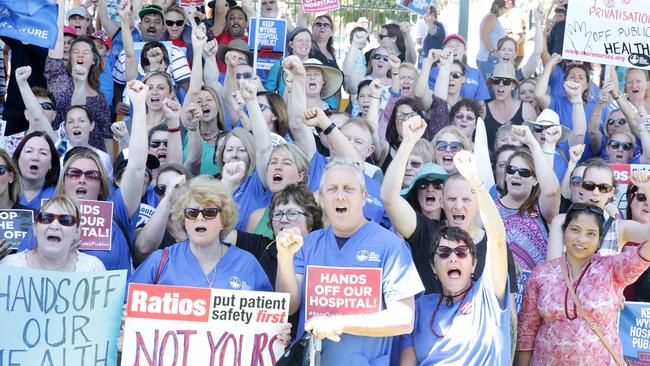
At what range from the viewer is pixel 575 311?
575 centimetres

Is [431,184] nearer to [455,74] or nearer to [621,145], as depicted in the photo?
[621,145]

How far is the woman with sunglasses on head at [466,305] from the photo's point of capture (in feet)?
17.3

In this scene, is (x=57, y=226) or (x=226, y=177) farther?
(x=226, y=177)

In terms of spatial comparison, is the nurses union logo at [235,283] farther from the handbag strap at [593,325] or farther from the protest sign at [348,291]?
the handbag strap at [593,325]

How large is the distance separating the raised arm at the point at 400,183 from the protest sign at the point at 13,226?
194 centimetres

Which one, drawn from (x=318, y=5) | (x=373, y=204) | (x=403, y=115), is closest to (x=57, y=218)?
(x=373, y=204)

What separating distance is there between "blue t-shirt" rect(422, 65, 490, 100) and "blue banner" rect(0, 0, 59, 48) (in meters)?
3.80

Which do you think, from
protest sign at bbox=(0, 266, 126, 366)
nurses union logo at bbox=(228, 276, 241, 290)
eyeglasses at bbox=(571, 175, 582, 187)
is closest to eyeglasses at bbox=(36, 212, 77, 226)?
protest sign at bbox=(0, 266, 126, 366)

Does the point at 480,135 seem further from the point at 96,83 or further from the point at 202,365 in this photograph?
the point at 96,83

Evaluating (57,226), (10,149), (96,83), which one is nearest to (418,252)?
(57,226)

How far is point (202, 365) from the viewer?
17.3 ft

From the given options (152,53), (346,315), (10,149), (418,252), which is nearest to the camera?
(346,315)

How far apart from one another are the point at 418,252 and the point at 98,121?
13.0ft

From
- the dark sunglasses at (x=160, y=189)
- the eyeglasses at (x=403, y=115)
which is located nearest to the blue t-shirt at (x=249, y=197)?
the dark sunglasses at (x=160, y=189)
